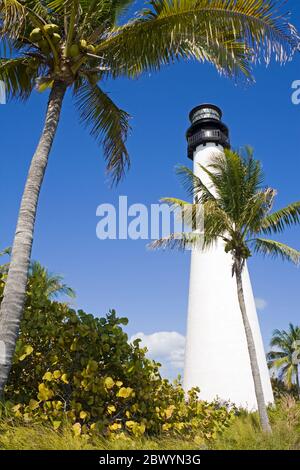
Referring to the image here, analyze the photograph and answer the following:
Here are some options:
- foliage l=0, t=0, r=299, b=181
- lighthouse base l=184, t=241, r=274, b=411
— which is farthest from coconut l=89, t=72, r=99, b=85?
lighthouse base l=184, t=241, r=274, b=411

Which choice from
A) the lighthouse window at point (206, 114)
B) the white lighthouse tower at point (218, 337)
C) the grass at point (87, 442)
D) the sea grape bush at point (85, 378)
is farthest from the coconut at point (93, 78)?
the lighthouse window at point (206, 114)

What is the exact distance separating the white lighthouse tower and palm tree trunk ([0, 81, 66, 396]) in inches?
525

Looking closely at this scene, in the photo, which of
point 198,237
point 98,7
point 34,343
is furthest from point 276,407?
point 98,7

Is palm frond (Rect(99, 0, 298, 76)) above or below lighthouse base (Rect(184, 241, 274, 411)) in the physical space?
above

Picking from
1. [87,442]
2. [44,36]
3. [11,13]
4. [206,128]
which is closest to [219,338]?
[206,128]

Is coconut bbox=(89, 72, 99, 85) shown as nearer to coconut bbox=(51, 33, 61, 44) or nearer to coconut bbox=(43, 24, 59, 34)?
coconut bbox=(51, 33, 61, 44)

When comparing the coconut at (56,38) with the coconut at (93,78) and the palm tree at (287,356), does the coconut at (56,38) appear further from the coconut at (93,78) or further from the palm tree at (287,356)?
the palm tree at (287,356)

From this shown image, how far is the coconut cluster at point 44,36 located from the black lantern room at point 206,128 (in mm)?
17184

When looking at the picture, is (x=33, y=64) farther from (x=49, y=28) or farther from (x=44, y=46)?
(x=49, y=28)

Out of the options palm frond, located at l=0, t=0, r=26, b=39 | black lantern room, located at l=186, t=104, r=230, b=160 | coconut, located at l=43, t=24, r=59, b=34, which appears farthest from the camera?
black lantern room, located at l=186, t=104, r=230, b=160

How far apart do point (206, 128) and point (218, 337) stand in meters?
12.8

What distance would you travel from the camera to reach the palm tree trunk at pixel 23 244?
4918mm

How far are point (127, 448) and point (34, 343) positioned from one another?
2204 mm

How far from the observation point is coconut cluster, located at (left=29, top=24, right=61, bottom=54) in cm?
622
